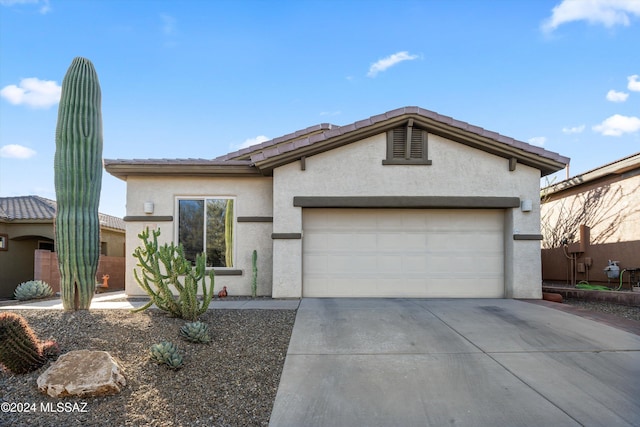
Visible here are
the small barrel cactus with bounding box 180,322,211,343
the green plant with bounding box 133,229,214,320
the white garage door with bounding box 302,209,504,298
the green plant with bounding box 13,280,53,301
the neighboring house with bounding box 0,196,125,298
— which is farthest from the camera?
the neighboring house with bounding box 0,196,125,298

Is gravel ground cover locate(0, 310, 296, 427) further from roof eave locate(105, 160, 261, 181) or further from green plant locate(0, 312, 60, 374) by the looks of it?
roof eave locate(105, 160, 261, 181)

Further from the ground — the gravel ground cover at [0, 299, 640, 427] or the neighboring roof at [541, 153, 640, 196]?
the neighboring roof at [541, 153, 640, 196]

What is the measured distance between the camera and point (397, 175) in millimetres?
9867

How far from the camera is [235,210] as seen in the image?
10.5 meters

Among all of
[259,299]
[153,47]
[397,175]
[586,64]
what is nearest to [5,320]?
[259,299]

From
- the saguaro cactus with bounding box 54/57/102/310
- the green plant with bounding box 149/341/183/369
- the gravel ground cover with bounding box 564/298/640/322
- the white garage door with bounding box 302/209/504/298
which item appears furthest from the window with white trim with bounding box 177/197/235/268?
the gravel ground cover with bounding box 564/298/640/322

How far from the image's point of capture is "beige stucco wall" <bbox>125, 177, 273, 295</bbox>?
10.4 m

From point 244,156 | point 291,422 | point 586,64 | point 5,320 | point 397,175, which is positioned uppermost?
point 586,64

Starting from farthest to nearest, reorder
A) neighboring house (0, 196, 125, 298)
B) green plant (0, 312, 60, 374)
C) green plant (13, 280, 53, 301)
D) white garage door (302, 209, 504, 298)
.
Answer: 1. neighboring house (0, 196, 125, 298)
2. green plant (13, 280, 53, 301)
3. white garage door (302, 209, 504, 298)
4. green plant (0, 312, 60, 374)

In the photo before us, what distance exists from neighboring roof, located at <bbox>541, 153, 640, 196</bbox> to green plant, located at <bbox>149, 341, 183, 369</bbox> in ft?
38.4

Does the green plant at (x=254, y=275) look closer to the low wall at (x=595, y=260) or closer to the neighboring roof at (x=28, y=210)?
the neighboring roof at (x=28, y=210)

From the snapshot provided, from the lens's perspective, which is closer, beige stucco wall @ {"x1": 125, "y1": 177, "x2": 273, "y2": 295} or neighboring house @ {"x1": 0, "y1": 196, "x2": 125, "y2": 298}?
beige stucco wall @ {"x1": 125, "y1": 177, "x2": 273, "y2": 295}

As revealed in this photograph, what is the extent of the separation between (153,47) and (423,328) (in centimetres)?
1052

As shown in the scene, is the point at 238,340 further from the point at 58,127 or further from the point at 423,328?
the point at 58,127
